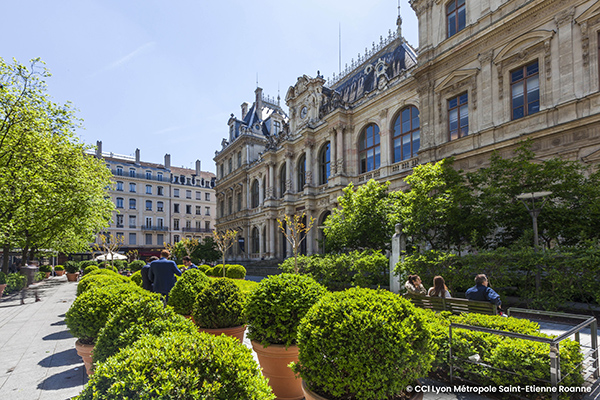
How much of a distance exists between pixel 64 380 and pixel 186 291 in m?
2.50

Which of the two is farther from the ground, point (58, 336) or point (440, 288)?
point (440, 288)

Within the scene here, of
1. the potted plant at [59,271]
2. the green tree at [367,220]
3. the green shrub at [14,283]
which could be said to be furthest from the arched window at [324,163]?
the potted plant at [59,271]

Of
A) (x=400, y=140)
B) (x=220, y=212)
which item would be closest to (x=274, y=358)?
(x=400, y=140)

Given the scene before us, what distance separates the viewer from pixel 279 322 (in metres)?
4.46

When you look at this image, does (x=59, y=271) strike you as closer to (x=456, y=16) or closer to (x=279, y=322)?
(x=279, y=322)

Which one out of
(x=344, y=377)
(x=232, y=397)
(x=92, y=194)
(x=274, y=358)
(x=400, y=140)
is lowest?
(x=274, y=358)

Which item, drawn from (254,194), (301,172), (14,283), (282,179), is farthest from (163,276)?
(254,194)

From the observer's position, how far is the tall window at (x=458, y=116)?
18.0m

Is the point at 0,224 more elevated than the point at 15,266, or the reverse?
the point at 0,224

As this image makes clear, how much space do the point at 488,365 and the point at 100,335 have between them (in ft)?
16.7

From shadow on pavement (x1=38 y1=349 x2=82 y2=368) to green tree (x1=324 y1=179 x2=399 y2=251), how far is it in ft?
39.0

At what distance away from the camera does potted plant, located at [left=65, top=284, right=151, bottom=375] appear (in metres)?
4.86

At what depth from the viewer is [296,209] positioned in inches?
1283

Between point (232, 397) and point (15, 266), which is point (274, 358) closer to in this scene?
point (232, 397)
